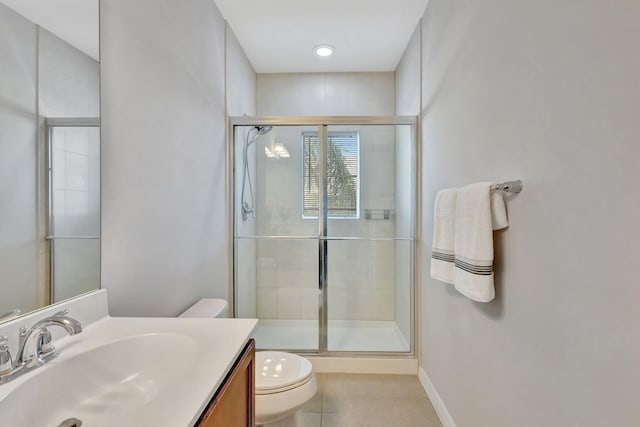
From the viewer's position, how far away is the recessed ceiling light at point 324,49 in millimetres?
2528

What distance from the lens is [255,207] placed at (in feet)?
8.32

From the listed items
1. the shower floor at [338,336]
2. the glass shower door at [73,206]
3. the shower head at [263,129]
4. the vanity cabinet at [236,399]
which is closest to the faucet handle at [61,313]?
the glass shower door at [73,206]

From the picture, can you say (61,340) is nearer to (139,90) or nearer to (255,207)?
(139,90)

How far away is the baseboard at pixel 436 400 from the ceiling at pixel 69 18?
229 cm

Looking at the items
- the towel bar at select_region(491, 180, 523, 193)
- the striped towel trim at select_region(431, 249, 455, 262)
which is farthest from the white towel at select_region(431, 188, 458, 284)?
the towel bar at select_region(491, 180, 523, 193)

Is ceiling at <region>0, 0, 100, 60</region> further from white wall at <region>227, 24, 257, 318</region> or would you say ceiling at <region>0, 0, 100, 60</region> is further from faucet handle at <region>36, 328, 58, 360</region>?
white wall at <region>227, 24, 257, 318</region>

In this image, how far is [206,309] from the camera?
1625 millimetres

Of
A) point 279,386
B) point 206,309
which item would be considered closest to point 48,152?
point 206,309

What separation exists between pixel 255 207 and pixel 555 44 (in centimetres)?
212

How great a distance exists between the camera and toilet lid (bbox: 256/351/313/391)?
4.52 feet

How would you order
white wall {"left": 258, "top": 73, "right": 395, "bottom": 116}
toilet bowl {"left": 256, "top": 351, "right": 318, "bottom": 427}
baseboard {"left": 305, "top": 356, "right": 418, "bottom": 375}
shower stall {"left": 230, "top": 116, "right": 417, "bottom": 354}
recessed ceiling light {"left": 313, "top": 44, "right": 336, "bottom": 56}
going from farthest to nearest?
white wall {"left": 258, "top": 73, "right": 395, "bottom": 116} < recessed ceiling light {"left": 313, "top": 44, "right": 336, "bottom": 56} < shower stall {"left": 230, "top": 116, "right": 417, "bottom": 354} < baseboard {"left": 305, "top": 356, "right": 418, "bottom": 375} < toilet bowl {"left": 256, "top": 351, "right": 318, "bottom": 427}

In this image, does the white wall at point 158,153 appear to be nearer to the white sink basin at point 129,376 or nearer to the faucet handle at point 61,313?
the faucet handle at point 61,313

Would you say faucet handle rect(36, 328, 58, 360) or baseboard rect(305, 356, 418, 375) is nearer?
faucet handle rect(36, 328, 58, 360)

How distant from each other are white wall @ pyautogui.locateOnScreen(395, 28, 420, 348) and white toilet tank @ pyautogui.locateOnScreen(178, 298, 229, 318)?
1.42 meters
